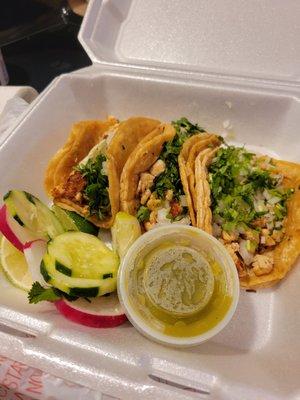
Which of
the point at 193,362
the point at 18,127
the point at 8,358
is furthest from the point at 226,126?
the point at 8,358

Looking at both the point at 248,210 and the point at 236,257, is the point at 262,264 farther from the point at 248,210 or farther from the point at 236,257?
the point at 248,210

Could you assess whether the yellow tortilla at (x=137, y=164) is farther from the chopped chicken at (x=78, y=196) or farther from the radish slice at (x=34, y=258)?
the radish slice at (x=34, y=258)

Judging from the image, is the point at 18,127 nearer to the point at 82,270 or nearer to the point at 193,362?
the point at 82,270

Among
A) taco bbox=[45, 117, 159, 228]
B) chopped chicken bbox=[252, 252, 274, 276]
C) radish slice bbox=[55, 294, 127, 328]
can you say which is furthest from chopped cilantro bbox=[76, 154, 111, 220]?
chopped chicken bbox=[252, 252, 274, 276]

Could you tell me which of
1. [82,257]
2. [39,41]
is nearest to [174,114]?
[82,257]

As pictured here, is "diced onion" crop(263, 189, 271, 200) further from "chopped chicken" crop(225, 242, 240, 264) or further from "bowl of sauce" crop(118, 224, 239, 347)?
"bowl of sauce" crop(118, 224, 239, 347)

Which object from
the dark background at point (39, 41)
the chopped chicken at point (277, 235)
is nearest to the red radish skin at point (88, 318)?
the chopped chicken at point (277, 235)

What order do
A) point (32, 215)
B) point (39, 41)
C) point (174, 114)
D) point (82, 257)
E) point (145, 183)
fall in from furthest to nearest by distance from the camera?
point (39, 41)
point (174, 114)
point (145, 183)
point (32, 215)
point (82, 257)
